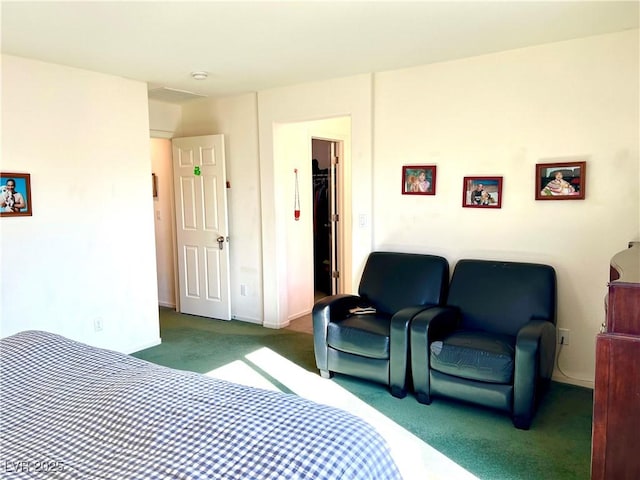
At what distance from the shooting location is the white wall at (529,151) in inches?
121

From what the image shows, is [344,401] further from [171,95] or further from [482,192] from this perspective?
[171,95]

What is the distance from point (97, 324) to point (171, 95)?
236cm

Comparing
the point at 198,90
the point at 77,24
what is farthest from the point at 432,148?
the point at 77,24

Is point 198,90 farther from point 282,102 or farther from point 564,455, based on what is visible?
point 564,455

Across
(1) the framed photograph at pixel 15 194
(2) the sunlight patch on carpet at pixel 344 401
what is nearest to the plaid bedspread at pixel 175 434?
(2) the sunlight patch on carpet at pixel 344 401

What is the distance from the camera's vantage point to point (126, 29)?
2797 millimetres

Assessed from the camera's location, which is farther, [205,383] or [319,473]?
[205,383]

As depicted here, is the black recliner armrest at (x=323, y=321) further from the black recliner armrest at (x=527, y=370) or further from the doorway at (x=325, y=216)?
the doorway at (x=325, y=216)

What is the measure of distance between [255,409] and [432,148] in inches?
116

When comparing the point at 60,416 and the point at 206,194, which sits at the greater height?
the point at 206,194

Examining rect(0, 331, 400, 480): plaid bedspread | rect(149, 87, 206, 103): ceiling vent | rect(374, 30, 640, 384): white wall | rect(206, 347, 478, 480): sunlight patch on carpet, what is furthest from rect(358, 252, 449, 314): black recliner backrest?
rect(149, 87, 206, 103): ceiling vent

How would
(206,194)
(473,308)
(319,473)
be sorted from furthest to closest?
(206,194) → (473,308) → (319,473)

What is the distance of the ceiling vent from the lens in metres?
4.46

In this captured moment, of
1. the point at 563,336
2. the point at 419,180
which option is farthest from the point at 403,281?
the point at 563,336
